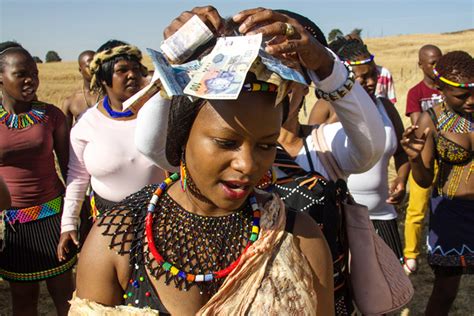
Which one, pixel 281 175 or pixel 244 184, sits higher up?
pixel 244 184

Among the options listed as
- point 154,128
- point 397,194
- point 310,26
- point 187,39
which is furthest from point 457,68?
point 187,39

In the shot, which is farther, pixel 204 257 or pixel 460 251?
pixel 460 251

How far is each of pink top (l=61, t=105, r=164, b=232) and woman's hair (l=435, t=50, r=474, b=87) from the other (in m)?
2.36

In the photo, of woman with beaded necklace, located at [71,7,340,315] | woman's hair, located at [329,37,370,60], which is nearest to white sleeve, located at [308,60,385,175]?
woman with beaded necklace, located at [71,7,340,315]

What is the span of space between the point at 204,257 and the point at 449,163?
308cm

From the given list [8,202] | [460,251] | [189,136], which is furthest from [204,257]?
[460,251]

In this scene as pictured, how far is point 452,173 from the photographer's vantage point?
4.22m

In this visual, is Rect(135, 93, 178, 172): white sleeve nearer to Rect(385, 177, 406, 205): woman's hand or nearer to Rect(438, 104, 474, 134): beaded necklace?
Rect(385, 177, 406, 205): woman's hand

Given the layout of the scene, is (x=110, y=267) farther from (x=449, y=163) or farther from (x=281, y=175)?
(x=449, y=163)

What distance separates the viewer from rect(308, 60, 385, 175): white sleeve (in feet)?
6.27

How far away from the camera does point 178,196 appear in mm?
1840

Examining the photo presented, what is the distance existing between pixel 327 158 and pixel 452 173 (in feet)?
7.55

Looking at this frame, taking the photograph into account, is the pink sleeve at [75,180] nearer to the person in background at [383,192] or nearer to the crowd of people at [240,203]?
the crowd of people at [240,203]

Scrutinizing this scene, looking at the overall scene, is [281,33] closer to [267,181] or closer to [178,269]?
[267,181]
